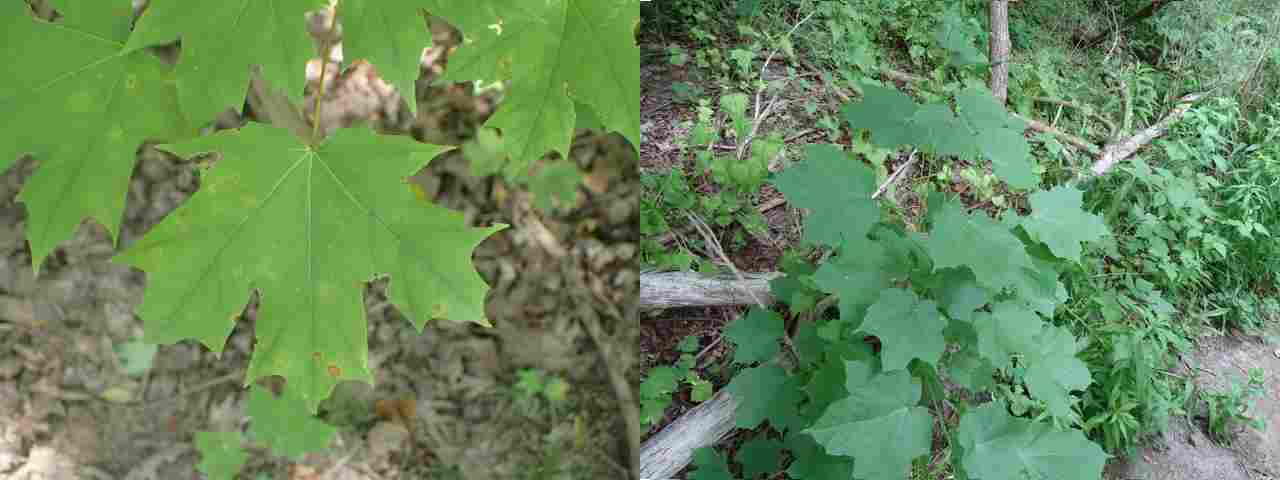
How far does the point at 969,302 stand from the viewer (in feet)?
5.28

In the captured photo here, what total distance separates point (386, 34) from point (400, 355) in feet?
5.42

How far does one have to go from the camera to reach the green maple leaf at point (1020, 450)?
152 cm

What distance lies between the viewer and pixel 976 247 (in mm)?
1455

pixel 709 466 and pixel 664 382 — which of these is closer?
pixel 709 466

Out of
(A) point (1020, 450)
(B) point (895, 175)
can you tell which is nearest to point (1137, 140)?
(B) point (895, 175)

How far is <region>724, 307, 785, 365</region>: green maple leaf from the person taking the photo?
192cm

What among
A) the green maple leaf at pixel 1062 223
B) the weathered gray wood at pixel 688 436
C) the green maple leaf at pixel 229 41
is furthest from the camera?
the weathered gray wood at pixel 688 436

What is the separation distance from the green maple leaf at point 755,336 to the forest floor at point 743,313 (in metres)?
0.29

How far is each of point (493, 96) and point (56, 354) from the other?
1366mm

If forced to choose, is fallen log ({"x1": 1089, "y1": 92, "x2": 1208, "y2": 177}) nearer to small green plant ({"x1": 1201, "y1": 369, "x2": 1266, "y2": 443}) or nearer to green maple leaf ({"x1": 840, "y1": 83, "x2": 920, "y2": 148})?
small green plant ({"x1": 1201, "y1": 369, "x2": 1266, "y2": 443})

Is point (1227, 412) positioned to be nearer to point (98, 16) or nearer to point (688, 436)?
point (688, 436)

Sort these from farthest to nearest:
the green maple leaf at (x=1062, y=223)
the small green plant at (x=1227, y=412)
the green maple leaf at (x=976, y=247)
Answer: the small green plant at (x=1227, y=412), the green maple leaf at (x=1062, y=223), the green maple leaf at (x=976, y=247)

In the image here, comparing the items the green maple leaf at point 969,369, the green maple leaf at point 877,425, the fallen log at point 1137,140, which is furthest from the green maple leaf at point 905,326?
the fallen log at point 1137,140

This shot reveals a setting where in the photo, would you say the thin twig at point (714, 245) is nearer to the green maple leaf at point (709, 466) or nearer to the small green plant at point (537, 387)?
the green maple leaf at point (709, 466)
